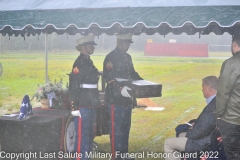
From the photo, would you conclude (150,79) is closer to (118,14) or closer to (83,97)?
(83,97)

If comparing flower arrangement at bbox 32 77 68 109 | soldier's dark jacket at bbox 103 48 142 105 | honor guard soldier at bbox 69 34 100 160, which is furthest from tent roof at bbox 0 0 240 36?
flower arrangement at bbox 32 77 68 109

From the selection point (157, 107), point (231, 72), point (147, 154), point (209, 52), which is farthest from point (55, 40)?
point (231, 72)

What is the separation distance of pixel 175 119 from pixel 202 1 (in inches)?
320

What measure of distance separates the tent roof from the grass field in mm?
2932

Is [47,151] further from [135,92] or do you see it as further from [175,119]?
[175,119]

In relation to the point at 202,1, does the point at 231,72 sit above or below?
below

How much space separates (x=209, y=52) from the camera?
49.2 m

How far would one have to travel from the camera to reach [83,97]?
5066 millimetres

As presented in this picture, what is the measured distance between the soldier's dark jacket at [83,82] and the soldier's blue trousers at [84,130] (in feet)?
0.36

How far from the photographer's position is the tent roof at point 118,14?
4211 millimetres

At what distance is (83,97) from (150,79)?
23512 millimetres

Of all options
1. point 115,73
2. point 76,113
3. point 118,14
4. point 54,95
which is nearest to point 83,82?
point 76,113

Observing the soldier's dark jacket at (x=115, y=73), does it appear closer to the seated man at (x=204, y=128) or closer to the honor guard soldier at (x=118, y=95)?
the honor guard soldier at (x=118, y=95)

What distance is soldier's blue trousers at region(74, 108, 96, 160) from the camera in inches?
200
